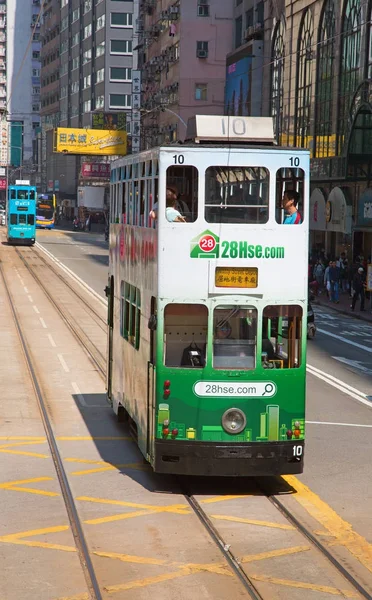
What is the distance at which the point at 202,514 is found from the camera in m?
13.6

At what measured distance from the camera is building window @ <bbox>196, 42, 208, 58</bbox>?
93812mm

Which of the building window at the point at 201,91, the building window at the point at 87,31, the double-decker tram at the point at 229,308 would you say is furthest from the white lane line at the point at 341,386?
the building window at the point at 87,31

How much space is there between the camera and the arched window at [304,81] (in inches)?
2517

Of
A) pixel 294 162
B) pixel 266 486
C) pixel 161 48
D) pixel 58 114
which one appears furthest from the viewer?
pixel 58 114

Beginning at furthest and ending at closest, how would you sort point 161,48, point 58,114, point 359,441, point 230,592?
point 58,114 < point 161,48 < point 359,441 < point 230,592

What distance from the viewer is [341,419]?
832 inches

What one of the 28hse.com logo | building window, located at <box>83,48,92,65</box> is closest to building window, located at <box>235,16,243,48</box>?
building window, located at <box>83,48,92,65</box>

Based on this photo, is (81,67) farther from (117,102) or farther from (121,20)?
(117,102)

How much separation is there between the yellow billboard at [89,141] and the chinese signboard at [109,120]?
6.96 m

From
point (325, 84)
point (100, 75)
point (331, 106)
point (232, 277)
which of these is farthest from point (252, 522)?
point (100, 75)

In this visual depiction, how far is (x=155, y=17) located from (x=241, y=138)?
9637 centimetres

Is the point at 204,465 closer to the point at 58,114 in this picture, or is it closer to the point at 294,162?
the point at 294,162

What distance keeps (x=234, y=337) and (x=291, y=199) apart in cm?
200

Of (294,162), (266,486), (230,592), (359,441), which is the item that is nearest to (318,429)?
(359,441)
